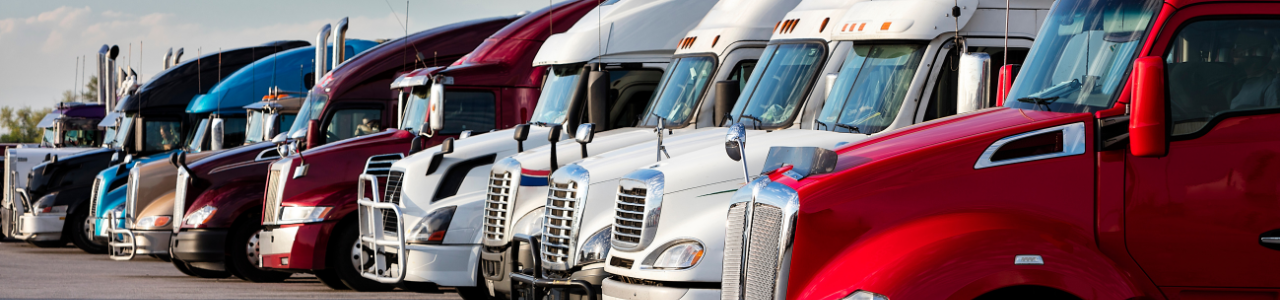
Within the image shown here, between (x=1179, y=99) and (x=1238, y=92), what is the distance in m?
0.22

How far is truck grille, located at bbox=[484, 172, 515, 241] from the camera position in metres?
9.80

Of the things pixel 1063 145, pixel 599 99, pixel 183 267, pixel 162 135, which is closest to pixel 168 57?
pixel 162 135

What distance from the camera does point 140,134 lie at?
22047 millimetres

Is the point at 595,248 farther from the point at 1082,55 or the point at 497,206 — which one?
the point at 1082,55

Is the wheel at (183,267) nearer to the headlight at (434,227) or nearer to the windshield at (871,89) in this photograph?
the headlight at (434,227)

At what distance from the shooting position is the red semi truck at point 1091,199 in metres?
4.98

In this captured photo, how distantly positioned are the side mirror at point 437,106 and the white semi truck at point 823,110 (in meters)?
4.27

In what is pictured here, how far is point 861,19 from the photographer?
8.98 meters

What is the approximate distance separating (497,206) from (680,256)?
311 cm

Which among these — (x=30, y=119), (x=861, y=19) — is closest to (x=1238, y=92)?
(x=861, y=19)

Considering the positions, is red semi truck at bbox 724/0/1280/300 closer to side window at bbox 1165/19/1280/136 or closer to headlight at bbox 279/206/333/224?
side window at bbox 1165/19/1280/136

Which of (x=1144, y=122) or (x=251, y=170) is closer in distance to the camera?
(x=1144, y=122)

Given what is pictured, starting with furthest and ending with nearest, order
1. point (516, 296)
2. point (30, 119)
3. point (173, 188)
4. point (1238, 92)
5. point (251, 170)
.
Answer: point (30, 119), point (173, 188), point (251, 170), point (516, 296), point (1238, 92)

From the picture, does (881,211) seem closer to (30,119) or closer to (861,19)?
(861,19)
